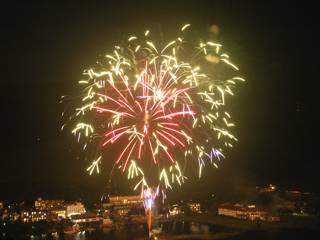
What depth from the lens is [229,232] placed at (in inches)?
1074

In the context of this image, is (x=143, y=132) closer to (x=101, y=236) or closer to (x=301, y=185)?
(x=101, y=236)

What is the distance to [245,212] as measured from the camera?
32188 millimetres

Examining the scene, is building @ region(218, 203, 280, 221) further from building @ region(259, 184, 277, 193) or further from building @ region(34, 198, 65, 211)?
building @ region(34, 198, 65, 211)

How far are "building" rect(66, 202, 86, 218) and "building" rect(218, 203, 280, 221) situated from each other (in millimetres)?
12015

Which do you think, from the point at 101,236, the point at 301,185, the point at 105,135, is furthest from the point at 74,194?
the point at 105,135

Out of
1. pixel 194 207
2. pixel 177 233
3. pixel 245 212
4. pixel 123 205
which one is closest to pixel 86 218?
pixel 123 205

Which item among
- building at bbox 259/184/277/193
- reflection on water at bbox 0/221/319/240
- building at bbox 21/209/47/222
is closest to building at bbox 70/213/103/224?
building at bbox 21/209/47/222

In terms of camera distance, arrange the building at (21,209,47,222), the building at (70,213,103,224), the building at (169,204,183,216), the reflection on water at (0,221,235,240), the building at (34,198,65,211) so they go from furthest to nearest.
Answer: the building at (34,198,65,211) < the building at (169,204,183,216) < the building at (70,213,103,224) < the building at (21,209,47,222) < the reflection on water at (0,221,235,240)

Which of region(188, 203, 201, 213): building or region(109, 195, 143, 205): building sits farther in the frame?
region(188, 203, 201, 213): building

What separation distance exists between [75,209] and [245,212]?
48.2ft

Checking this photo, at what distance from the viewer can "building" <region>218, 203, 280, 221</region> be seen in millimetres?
30258

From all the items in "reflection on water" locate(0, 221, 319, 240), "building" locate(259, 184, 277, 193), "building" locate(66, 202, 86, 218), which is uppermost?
"building" locate(259, 184, 277, 193)

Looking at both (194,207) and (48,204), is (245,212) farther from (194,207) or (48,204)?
(48,204)

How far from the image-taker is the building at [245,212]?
3026 centimetres
